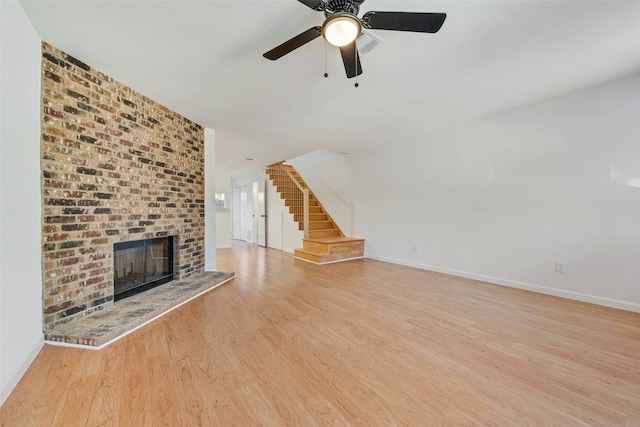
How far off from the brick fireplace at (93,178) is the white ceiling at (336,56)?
24 centimetres

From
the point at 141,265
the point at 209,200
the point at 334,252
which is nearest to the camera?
the point at 141,265

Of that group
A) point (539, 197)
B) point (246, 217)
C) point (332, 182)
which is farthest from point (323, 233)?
point (539, 197)

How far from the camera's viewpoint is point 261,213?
7762 millimetres

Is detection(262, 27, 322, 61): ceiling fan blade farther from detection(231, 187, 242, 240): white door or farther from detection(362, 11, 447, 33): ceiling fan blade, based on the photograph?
detection(231, 187, 242, 240): white door

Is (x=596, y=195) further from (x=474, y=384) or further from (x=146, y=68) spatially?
(x=146, y=68)

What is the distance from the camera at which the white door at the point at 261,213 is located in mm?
7648

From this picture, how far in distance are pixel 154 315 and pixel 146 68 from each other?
88.1 inches

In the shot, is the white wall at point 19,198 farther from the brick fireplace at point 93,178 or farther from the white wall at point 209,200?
the white wall at point 209,200

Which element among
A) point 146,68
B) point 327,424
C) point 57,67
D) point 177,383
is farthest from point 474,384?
point 57,67

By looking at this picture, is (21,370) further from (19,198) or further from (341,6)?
(341,6)

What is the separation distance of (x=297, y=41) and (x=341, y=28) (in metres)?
0.30

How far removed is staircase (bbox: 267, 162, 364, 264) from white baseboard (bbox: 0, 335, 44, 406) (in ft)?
12.4

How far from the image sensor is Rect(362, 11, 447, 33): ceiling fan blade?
4.71 feet

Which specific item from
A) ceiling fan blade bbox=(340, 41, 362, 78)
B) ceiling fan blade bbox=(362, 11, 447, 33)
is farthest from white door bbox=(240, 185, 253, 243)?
ceiling fan blade bbox=(362, 11, 447, 33)
